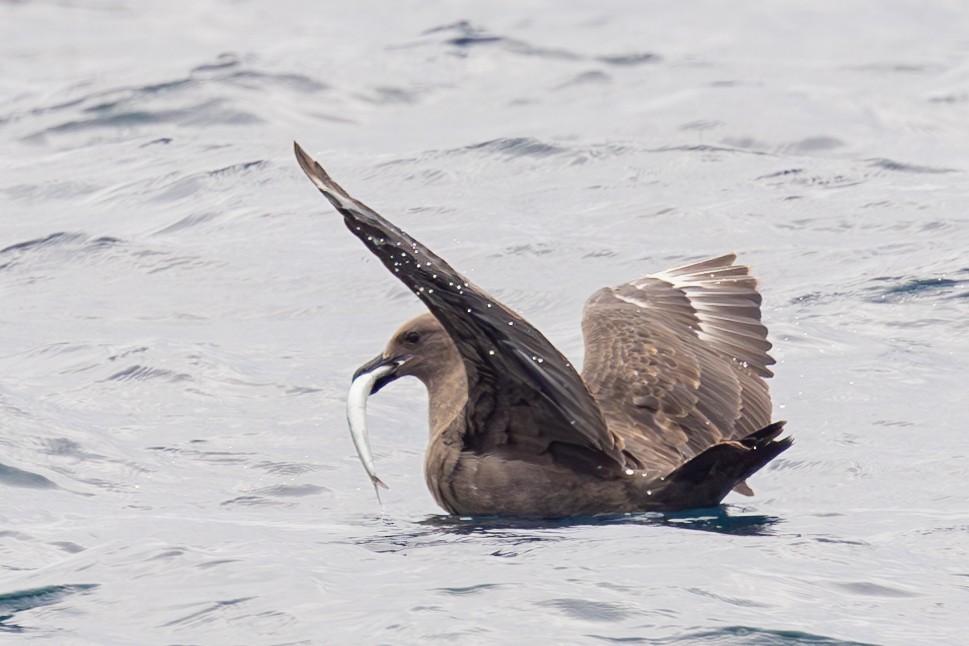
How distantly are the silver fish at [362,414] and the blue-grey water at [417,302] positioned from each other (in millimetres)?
304

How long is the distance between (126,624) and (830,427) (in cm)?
424

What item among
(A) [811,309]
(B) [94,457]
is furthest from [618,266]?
(B) [94,457]

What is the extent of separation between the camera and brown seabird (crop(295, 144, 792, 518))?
6.36 metres

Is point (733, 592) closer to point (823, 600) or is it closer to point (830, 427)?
point (823, 600)

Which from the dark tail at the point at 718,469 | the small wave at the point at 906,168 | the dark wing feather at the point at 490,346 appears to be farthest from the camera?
the small wave at the point at 906,168

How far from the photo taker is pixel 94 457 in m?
8.95

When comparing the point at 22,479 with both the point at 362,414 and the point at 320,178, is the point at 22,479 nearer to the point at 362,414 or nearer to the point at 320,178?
the point at 362,414

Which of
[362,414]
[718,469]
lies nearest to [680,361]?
[718,469]

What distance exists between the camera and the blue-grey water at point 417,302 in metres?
6.20

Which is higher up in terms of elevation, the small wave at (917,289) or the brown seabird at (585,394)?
the small wave at (917,289)

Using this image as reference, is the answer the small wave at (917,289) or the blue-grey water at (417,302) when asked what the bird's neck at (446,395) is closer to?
the blue-grey water at (417,302)

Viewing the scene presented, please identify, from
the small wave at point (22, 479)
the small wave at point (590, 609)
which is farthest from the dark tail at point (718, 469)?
the small wave at point (22, 479)

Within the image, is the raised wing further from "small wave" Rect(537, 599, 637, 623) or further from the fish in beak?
"small wave" Rect(537, 599, 637, 623)

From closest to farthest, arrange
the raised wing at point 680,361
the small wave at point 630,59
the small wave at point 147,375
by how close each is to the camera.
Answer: the raised wing at point 680,361 → the small wave at point 147,375 → the small wave at point 630,59
